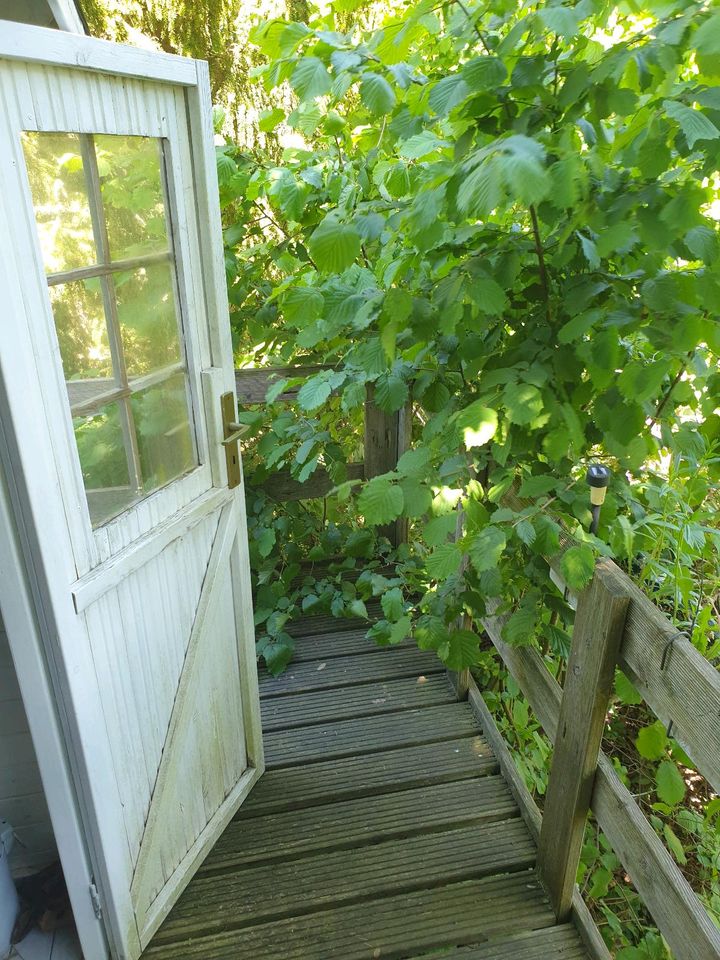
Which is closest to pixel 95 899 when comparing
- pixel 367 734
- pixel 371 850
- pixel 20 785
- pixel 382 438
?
pixel 20 785

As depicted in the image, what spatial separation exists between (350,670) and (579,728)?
1.24m

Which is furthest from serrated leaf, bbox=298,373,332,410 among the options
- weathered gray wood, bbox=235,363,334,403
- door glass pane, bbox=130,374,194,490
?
weathered gray wood, bbox=235,363,334,403

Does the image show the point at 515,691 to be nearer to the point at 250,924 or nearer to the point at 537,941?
the point at 537,941

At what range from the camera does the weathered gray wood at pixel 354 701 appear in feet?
8.61

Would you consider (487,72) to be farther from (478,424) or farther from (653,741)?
(653,741)

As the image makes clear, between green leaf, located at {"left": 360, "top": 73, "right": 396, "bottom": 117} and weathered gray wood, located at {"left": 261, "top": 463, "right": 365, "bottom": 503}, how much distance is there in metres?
1.81

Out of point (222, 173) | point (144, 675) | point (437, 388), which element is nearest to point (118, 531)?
point (144, 675)

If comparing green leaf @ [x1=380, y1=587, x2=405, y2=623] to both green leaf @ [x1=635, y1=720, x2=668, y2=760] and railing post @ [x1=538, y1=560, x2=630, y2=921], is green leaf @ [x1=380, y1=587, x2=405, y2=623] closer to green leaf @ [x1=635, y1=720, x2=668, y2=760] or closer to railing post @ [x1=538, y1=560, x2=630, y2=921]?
railing post @ [x1=538, y1=560, x2=630, y2=921]

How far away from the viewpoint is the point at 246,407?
2.98 m

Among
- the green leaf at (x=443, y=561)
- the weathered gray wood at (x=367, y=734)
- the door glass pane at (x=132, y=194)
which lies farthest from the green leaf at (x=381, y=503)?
the weathered gray wood at (x=367, y=734)

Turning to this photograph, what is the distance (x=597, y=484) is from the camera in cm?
152

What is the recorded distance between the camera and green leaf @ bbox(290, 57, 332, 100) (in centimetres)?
122

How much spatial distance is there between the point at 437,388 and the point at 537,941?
1426 millimetres

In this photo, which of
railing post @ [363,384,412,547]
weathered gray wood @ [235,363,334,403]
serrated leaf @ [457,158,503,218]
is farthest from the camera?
railing post @ [363,384,412,547]
